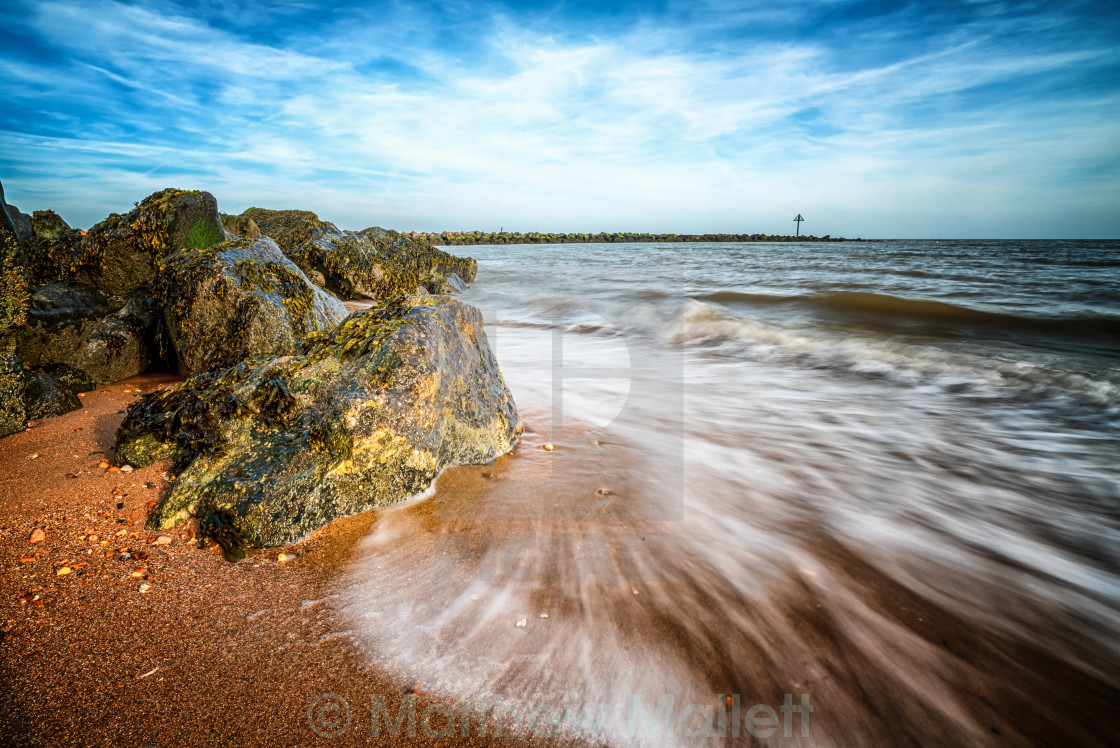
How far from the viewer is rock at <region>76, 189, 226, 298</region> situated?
486 centimetres

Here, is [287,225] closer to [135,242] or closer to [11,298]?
[135,242]

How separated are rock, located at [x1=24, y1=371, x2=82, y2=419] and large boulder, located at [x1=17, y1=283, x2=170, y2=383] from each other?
55 centimetres

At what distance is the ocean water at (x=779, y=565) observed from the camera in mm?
1740

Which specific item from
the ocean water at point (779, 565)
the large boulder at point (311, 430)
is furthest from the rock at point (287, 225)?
Result: the large boulder at point (311, 430)

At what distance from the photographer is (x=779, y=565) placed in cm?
252

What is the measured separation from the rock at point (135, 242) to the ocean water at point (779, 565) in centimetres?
375

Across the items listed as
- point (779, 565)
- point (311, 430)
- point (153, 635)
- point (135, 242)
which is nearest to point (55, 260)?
point (135, 242)

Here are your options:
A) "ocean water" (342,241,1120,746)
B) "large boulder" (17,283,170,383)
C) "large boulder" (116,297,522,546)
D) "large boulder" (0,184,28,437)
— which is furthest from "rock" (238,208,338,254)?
Result: "large boulder" (116,297,522,546)

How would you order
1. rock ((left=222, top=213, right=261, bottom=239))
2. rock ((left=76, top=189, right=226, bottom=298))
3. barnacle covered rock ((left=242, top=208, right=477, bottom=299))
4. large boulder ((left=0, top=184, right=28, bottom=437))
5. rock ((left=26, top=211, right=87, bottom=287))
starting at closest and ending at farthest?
large boulder ((left=0, top=184, right=28, bottom=437))
rock ((left=26, top=211, right=87, bottom=287))
rock ((left=76, top=189, right=226, bottom=298))
barnacle covered rock ((left=242, top=208, right=477, bottom=299))
rock ((left=222, top=213, right=261, bottom=239))

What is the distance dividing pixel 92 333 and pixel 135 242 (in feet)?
4.08

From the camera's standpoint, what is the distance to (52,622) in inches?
67.4

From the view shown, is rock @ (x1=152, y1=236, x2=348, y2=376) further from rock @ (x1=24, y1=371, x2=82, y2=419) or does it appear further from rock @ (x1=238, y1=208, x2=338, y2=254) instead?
rock @ (x1=238, y1=208, x2=338, y2=254)

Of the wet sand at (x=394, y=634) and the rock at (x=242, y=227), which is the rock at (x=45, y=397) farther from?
the rock at (x=242, y=227)

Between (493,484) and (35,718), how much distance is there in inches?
75.6
